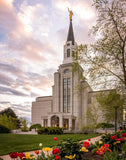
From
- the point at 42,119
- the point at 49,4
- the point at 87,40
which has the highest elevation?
the point at 49,4

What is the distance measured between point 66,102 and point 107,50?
106 ft

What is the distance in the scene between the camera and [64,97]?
42.8 meters

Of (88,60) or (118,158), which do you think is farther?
(88,60)

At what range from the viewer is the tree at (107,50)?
10297mm

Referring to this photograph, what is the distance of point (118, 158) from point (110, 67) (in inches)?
310

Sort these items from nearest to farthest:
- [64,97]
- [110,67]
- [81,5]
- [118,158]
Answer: [118,158] → [81,5] → [110,67] → [64,97]

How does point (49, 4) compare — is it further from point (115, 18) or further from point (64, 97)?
point (64, 97)

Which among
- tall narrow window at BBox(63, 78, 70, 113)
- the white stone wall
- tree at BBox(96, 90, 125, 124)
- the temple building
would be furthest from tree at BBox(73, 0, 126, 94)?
the white stone wall

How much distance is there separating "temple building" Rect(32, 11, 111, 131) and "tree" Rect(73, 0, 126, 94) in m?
25.2

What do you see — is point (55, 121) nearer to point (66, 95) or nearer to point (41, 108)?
point (66, 95)

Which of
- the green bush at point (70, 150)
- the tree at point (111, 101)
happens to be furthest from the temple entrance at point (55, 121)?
the green bush at point (70, 150)

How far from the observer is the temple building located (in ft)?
129

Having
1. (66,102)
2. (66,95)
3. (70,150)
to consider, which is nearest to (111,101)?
(70,150)

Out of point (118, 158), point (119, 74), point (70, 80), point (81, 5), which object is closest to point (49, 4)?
point (81, 5)
